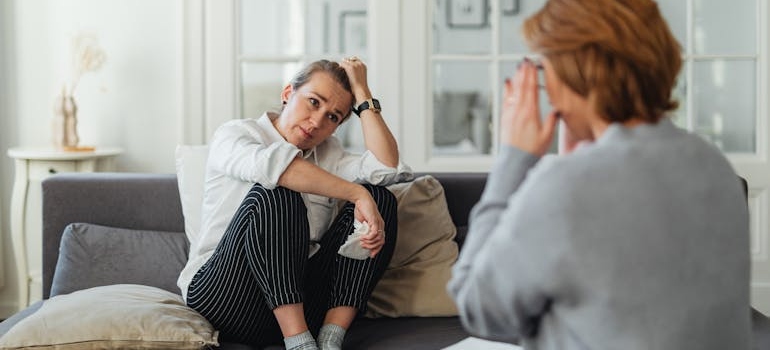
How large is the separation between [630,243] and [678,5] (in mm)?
2823

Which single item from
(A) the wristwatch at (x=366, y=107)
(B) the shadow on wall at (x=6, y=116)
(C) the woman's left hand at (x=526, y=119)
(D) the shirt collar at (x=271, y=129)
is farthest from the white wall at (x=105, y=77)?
(C) the woman's left hand at (x=526, y=119)

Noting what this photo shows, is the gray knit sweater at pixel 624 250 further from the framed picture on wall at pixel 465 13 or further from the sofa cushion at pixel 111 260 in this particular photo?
the framed picture on wall at pixel 465 13

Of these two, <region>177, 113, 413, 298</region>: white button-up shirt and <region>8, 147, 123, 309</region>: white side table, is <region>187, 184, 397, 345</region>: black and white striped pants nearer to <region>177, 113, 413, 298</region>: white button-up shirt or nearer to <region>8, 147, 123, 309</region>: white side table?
<region>177, 113, 413, 298</region>: white button-up shirt

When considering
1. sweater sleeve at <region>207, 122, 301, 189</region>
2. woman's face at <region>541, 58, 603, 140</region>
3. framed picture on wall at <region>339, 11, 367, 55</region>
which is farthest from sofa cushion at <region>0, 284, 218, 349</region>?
framed picture on wall at <region>339, 11, 367, 55</region>

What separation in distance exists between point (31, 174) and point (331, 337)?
1700 mm

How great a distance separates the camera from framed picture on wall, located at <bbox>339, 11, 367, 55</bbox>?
366 cm

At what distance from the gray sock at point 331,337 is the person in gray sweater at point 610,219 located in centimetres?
103

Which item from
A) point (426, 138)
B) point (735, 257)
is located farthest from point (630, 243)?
point (426, 138)

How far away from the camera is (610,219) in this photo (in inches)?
41.6

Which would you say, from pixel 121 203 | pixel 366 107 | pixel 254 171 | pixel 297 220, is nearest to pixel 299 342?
pixel 297 220

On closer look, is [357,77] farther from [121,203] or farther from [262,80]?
[262,80]

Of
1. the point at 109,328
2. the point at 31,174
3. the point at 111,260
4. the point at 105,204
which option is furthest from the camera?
the point at 31,174

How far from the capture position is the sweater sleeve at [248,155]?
6.88ft

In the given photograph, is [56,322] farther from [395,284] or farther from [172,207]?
[395,284]
